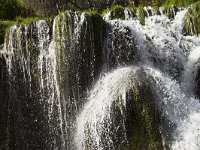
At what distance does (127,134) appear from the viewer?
9477 mm

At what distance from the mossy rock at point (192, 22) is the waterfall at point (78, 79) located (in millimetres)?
1922

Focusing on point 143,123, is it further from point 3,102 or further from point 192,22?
point 192,22

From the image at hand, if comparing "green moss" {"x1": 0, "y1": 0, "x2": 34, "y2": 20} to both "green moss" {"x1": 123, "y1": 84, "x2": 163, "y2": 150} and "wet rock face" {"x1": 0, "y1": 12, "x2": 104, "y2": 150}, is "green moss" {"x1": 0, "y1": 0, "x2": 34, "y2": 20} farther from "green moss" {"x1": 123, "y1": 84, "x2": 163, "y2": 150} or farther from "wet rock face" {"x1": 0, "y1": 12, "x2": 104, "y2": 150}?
"green moss" {"x1": 123, "y1": 84, "x2": 163, "y2": 150}

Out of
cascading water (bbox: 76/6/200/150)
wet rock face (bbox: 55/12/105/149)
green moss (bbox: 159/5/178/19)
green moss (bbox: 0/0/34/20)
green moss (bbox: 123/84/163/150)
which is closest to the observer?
green moss (bbox: 123/84/163/150)

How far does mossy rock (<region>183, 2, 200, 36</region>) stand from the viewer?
1320 centimetres

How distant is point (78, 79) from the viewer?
10.5m

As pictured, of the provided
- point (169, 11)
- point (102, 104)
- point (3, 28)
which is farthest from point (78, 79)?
point (169, 11)

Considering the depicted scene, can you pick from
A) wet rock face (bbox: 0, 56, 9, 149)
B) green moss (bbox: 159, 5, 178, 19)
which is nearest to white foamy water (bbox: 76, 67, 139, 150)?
wet rock face (bbox: 0, 56, 9, 149)

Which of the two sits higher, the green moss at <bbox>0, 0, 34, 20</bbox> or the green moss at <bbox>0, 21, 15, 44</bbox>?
the green moss at <bbox>0, 0, 34, 20</bbox>

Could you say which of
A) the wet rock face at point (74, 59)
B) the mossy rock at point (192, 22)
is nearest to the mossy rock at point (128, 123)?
the wet rock face at point (74, 59)

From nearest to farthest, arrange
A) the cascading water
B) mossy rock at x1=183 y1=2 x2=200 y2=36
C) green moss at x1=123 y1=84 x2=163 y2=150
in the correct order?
1. green moss at x1=123 y1=84 x2=163 y2=150
2. the cascading water
3. mossy rock at x1=183 y1=2 x2=200 y2=36

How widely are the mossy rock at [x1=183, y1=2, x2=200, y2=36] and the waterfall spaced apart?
75.7 inches

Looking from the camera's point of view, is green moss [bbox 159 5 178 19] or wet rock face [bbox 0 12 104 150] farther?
green moss [bbox 159 5 178 19]

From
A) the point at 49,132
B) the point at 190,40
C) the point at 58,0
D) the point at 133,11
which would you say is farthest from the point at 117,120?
the point at 58,0
